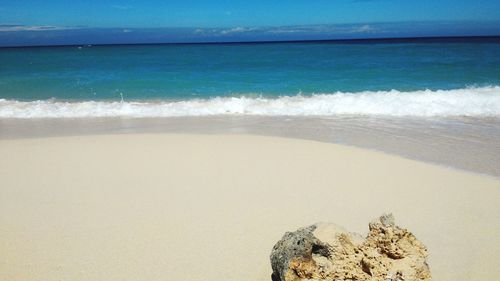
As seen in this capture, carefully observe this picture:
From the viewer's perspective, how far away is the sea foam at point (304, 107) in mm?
10695

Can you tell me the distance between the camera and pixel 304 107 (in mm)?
11695

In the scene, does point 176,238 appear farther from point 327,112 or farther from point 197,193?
point 327,112

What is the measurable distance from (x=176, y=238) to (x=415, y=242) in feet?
7.21

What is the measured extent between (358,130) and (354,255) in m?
6.24

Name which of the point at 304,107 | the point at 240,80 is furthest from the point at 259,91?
the point at 304,107

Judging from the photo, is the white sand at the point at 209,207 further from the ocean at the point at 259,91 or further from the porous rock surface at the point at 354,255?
the ocean at the point at 259,91

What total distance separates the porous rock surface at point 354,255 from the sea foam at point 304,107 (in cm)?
835

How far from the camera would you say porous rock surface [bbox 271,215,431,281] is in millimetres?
2408

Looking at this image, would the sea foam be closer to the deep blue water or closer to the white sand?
the deep blue water

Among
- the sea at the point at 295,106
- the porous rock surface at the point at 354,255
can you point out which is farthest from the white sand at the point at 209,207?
the sea at the point at 295,106

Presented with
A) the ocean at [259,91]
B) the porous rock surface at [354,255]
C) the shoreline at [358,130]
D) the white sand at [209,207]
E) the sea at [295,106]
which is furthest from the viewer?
the ocean at [259,91]

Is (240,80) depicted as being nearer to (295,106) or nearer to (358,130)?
(295,106)

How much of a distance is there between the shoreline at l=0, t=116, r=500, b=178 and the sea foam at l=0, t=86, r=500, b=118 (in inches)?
29.7

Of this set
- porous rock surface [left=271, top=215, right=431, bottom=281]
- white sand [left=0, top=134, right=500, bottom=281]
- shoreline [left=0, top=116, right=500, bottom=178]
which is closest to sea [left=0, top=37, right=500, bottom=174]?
shoreline [left=0, top=116, right=500, bottom=178]
